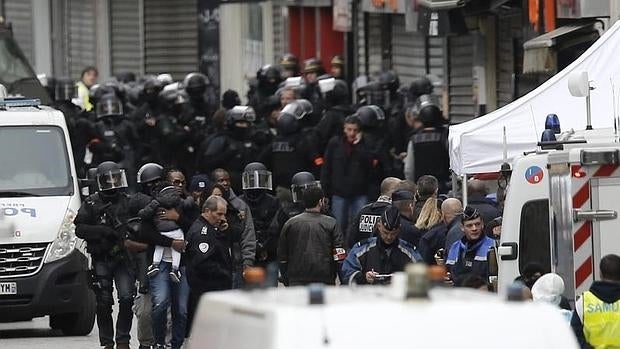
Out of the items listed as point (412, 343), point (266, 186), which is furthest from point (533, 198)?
point (412, 343)

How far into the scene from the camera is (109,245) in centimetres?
1559

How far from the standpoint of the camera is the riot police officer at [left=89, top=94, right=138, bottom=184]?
78.9 ft

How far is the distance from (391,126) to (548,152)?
11237 millimetres

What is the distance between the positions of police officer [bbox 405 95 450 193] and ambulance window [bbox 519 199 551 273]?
8813mm

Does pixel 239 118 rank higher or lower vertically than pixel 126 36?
lower

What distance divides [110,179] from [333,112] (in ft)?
25.2

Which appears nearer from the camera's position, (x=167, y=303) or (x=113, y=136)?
(x=167, y=303)

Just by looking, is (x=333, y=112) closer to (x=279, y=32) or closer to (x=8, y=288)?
(x=8, y=288)

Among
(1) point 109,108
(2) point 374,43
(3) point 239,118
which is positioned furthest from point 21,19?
(3) point 239,118

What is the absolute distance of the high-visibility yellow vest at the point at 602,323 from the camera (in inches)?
396

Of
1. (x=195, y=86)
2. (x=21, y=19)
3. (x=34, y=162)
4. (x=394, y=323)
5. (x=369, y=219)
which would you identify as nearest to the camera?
(x=394, y=323)

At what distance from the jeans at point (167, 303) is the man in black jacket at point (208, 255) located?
0.34ft

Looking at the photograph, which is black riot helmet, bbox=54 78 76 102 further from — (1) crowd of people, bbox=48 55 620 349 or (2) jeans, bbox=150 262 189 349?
(2) jeans, bbox=150 262 189 349

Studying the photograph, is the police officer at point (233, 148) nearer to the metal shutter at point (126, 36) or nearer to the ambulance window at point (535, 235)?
the ambulance window at point (535, 235)
